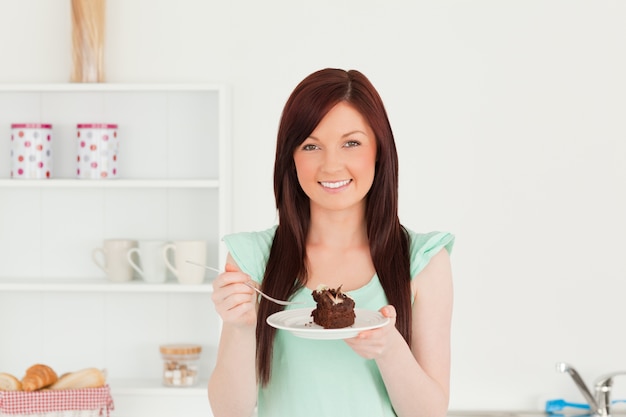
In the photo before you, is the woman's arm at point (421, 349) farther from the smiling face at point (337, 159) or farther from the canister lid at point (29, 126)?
the canister lid at point (29, 126)

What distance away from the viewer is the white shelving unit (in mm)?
2516

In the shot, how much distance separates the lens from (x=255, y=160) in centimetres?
251

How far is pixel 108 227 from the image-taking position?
2531mm

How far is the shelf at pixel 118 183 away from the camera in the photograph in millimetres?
2383

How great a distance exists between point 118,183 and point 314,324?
1251mm

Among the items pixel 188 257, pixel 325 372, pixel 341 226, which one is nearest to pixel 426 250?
pixel 341 226

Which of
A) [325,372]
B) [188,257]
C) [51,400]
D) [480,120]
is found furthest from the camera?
[480,120]

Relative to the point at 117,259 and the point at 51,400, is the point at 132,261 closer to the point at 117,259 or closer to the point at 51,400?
the point at 117,259

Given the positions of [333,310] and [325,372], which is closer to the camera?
[333,310]

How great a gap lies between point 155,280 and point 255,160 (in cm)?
42

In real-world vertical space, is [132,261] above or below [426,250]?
below

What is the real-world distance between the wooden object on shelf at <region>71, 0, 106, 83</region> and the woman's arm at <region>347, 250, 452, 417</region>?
1385 millimetres

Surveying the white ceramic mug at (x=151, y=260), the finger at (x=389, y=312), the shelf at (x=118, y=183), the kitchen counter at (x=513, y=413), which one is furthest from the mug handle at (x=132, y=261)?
the finger at (x=389, y=312)

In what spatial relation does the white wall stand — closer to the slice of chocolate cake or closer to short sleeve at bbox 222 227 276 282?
short sleeve at bbox 222 227 276 282
